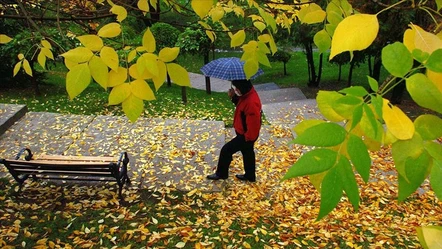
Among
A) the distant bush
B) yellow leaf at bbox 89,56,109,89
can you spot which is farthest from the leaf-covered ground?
the distant bush

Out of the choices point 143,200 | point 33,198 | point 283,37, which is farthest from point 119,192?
point 283,37

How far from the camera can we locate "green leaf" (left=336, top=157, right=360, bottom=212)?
56cm

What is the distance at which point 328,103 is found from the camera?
694 millimetres

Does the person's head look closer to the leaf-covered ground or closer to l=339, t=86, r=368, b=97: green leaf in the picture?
the leaf-covered ground

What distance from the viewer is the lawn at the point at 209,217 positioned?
382cm

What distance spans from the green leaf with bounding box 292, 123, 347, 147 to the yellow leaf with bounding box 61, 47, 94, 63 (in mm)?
637

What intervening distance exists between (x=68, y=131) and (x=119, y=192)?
2.96 meters

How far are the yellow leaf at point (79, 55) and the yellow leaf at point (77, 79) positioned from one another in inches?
0.6

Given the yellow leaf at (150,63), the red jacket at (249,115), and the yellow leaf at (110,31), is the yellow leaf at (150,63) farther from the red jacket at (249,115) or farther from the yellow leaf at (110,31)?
the red jacket at (249,115)

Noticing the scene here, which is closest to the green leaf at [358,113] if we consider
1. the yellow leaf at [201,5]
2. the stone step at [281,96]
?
the yellow leaf at [201,5]

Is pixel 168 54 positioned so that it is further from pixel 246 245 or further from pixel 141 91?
pixel 246 245

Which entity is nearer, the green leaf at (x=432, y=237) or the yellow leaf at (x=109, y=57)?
the green leaf at (x=432, y=237)

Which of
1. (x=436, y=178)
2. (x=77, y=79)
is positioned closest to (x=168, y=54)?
(x=77, y=79)

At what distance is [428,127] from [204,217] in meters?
3.89
